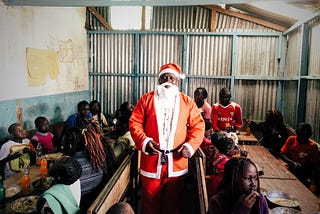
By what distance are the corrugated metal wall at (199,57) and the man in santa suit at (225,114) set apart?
170cm

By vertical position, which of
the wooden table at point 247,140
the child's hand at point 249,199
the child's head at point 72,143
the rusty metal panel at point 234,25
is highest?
the rusty metal panel at point 234,25

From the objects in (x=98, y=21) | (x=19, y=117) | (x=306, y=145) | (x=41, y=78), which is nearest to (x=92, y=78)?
(x=98, y=21)

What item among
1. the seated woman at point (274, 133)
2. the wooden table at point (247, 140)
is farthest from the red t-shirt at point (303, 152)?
the wooden table at point (247, 140)

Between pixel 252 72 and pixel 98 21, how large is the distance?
13.2ft

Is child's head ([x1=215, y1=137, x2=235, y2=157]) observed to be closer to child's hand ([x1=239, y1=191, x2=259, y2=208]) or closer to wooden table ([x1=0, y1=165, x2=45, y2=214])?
child's hand ([x1=239, y1=191, x2=259, y2=208])

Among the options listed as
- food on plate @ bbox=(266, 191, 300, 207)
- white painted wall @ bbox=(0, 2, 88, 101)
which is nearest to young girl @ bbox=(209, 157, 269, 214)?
food on plate @ bbox=(266, 191, 300, 207)

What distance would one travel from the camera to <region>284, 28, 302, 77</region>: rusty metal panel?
5.44 m

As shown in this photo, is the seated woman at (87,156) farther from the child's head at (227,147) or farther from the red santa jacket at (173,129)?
the child's head at (227,147)

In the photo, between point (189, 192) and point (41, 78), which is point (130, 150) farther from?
point (41, 78)

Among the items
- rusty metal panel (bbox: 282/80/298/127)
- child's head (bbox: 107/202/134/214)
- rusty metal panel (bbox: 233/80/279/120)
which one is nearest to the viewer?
child's head (bbox: 107/202/134/214)

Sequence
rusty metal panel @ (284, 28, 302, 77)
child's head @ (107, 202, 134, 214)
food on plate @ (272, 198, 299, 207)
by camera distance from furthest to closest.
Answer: rusty metal panel @ (284, 28, 302, 77) → food on plate @ (272, 198, 299, 207) → child's head @ (107, 202, 134, 214)

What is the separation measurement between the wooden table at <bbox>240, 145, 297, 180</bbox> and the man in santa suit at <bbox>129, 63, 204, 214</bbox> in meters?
0.91

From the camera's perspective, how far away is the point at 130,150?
3.46m

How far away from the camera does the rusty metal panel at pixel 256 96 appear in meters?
6.75
